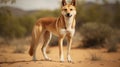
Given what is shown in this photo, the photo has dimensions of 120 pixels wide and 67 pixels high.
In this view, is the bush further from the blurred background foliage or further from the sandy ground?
the sandy ground

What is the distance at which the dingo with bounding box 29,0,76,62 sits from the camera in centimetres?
469

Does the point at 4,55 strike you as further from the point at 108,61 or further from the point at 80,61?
the point at 108,61

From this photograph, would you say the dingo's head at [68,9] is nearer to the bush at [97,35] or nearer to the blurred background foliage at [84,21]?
the blurred background foliage at [84,21]

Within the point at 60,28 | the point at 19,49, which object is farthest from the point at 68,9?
the point at 19,49

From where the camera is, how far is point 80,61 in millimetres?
4953

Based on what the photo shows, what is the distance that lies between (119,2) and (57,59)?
1462 mm

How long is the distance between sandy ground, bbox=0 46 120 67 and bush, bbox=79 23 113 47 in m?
0.29

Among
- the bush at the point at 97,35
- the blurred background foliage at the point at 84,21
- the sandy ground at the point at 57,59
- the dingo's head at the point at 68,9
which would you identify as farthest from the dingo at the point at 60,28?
the bush at the point at 97,35

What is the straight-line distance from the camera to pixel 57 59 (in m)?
5.01

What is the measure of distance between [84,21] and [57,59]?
202 centimetres

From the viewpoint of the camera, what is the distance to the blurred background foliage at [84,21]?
5.33 metres

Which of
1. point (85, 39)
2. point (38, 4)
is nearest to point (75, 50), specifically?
point (85, 39)

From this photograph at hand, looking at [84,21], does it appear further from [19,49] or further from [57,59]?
[57,59]

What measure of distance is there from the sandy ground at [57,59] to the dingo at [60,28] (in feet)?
0.49
